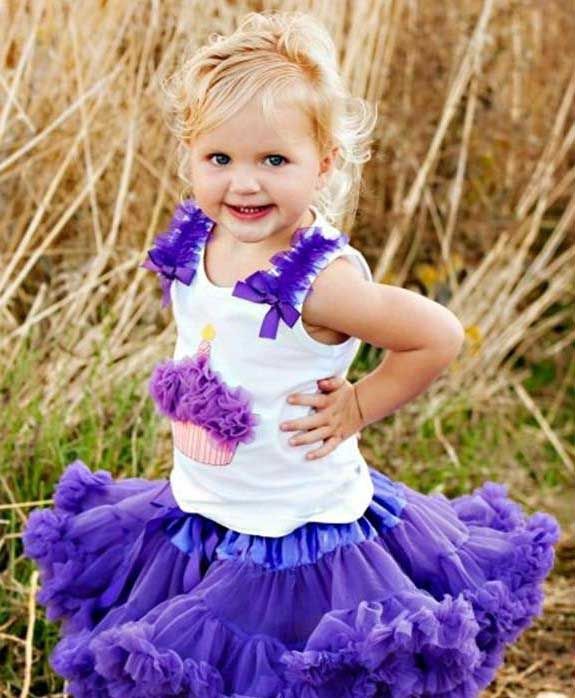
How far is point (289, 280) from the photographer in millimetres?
2273

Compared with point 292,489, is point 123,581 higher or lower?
lower

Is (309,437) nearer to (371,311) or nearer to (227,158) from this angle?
(371,311)

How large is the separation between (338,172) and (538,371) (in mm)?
2607

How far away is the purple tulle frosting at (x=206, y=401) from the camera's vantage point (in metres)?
2.32

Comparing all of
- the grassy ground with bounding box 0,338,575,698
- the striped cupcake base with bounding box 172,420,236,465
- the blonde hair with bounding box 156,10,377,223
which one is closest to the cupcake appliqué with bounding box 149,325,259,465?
the striped cupcake base with bounding box 172,420,236,465

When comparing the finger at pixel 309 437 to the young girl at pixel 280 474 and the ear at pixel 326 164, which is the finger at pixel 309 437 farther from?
the ear at pixel 326 164

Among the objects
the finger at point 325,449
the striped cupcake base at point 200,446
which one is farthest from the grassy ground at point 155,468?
the finger at point 325,449

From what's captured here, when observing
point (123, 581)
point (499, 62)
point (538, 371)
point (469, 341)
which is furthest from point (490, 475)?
point (123, 581)

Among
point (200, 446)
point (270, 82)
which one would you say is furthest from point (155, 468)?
point (270, 82)

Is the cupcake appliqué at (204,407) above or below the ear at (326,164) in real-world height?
below

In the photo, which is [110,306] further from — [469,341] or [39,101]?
[469,341]

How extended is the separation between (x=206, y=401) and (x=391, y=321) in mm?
312

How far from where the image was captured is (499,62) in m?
4.69

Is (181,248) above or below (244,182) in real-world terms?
below
